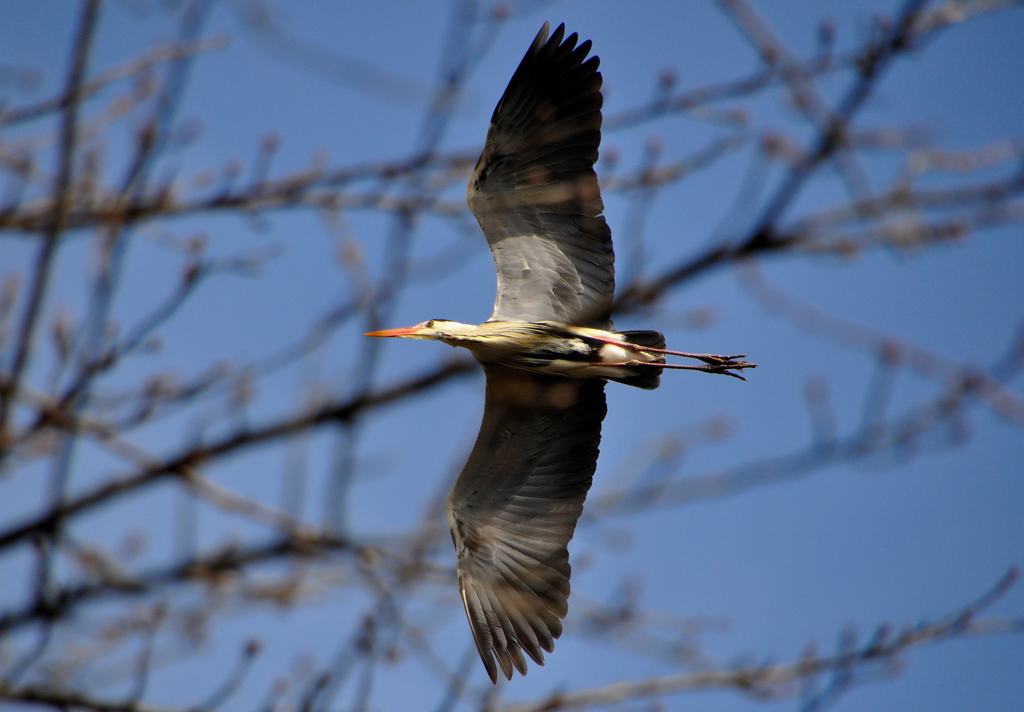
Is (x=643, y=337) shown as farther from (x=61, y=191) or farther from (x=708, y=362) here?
(x=61, y=191)

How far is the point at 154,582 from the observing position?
12.3 ft

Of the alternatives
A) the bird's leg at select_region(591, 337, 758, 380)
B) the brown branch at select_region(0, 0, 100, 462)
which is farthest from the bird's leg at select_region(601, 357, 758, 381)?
the brown branch at select_region(0, 0, 100, 462)

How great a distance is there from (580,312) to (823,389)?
1.44 meters

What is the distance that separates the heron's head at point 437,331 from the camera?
5.23 metres

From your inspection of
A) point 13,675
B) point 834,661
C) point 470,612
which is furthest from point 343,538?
point 834,661

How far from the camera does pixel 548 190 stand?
4.89 meters

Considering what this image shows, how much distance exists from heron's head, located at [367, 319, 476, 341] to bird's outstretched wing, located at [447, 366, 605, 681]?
0.29 metres

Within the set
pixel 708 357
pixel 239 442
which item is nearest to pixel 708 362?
pixel 708 357

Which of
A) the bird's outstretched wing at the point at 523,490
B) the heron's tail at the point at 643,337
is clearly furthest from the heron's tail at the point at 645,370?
the bird's outstretched wing at the point at 523,490

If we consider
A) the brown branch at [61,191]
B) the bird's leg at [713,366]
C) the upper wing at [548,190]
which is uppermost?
the upper wing at [548,190]

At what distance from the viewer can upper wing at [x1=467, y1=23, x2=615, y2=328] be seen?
15.7 feet

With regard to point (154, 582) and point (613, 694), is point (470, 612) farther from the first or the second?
point (154, 582)

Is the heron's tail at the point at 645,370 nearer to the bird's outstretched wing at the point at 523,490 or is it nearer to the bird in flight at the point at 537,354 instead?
the bird in flight at the point at 537,354

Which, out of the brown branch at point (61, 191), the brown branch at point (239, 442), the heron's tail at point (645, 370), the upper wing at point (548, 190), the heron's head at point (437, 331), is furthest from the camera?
the heron's head at point (437, 331)
